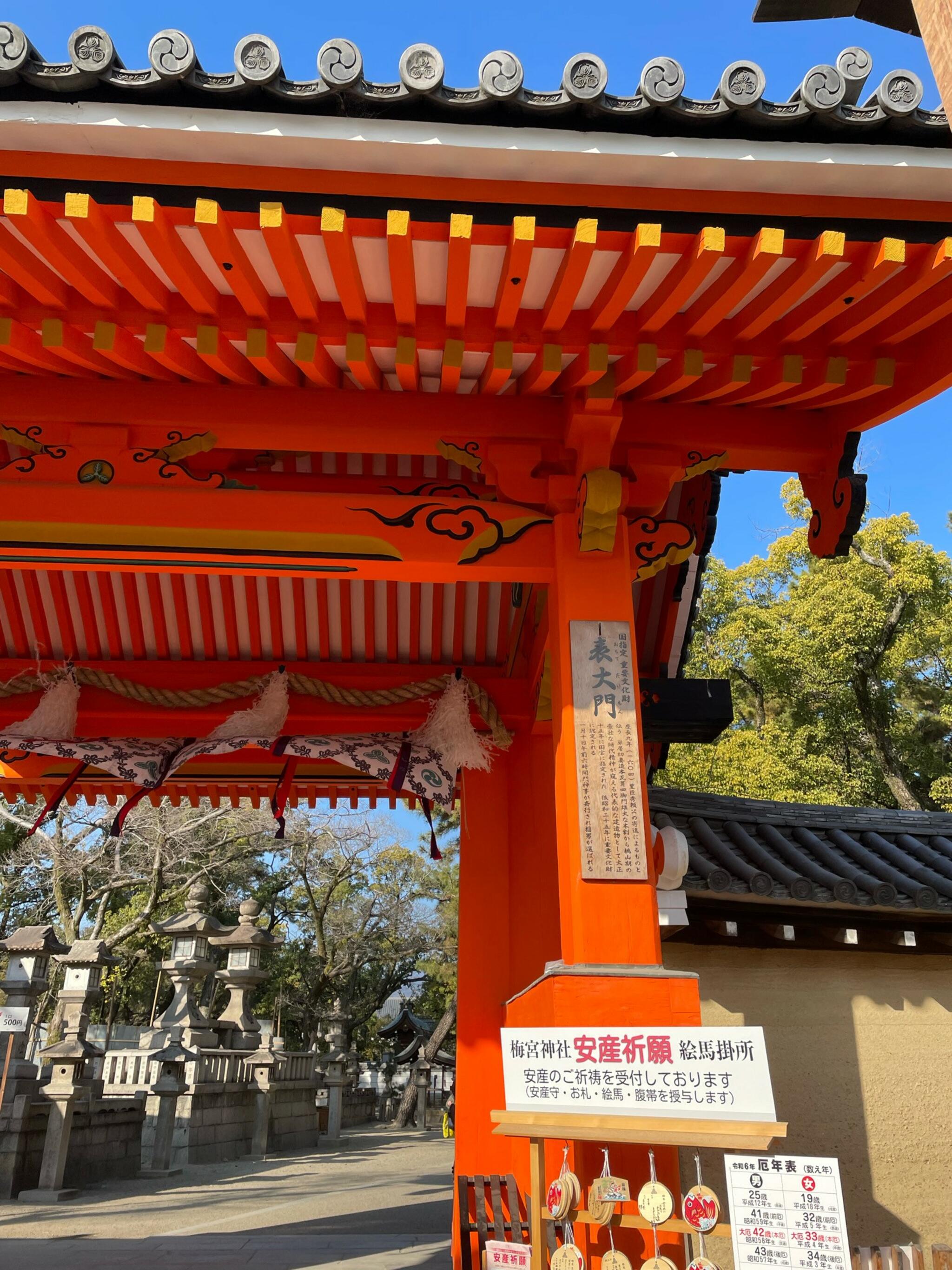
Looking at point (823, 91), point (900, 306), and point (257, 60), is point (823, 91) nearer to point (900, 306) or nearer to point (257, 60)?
point (900, 306)

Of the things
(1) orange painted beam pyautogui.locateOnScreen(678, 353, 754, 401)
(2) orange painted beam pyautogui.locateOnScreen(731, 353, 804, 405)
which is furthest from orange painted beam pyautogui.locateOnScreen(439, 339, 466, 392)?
(2) orange painted beam pyautogui.locateOnScreen(731, 353, 804, 405)

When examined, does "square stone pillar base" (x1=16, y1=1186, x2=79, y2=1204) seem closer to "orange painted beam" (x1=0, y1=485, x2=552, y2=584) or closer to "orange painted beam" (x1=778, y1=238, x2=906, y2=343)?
"orange painted beam" (x1=0, y1=485, x2=552, y2=584)

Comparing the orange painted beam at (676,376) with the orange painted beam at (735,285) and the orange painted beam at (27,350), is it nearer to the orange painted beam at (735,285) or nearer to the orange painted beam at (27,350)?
the orange painted beam at (735,285)

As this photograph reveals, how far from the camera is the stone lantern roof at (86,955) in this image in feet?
44.7

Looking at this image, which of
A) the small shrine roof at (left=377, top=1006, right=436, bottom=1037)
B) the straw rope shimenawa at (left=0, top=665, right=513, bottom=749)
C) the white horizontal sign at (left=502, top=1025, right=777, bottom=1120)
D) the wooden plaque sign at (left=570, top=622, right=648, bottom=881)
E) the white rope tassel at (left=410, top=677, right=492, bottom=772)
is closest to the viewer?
the white horizontal sign at (left=502, top=1025, right=777, bottom=1120)

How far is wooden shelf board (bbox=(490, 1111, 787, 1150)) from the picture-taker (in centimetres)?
274

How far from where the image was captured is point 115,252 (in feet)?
11.9

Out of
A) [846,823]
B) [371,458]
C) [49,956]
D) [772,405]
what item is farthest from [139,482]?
[49,956]

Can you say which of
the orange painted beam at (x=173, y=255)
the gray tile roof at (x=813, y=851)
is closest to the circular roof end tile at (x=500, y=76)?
the orange painted beam at (x=173, y=255)

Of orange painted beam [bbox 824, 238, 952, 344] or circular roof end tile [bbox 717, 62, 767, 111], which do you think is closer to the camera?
circular roof end tile [bbox 717, 62, 767, 111]

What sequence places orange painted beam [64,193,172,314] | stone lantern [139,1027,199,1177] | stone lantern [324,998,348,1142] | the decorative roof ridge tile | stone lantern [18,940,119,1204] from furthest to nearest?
stone lantern [324,998,348,1142] < stone lantern [139,1027,199,1177] < stone lantern [18,940,119,1204] < the decorative roof ridge tile < orange painted beam [64,193,172,314]

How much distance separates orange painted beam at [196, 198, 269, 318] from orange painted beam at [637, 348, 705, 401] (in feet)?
5.80

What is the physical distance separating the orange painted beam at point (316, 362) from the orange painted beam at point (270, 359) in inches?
2.7

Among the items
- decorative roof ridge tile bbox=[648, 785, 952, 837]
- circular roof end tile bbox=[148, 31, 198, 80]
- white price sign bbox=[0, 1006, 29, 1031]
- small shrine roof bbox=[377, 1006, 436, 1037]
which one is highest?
circular roof end tile bbox=[148, 31, 198, 80]
